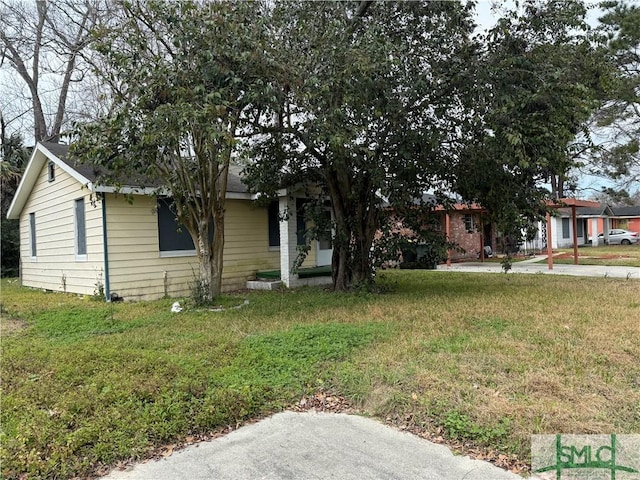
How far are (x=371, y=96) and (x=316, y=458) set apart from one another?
18.7 feet

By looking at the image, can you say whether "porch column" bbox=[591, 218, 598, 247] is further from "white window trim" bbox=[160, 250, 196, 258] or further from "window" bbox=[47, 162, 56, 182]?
"window" bbox=[47, 162, 56, 182]

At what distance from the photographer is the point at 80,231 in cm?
1058

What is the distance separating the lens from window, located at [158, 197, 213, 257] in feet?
33.7

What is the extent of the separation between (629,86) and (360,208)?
1239 cm

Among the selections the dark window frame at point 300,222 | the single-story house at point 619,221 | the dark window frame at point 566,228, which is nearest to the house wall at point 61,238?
the dark window frame at point 300,222

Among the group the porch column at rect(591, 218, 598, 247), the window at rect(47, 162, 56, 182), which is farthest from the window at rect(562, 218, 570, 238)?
the window at rect(47, 162, 56, 182)

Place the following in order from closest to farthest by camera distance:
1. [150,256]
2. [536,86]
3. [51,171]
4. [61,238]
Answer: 1. [536,86]
2. [150,256]
3. [61,238]
4. [51,171]

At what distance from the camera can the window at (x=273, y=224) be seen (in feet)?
40.6

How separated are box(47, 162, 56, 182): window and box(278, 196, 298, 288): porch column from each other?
5.73 metres

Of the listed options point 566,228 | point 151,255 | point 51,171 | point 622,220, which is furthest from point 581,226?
point 51,171

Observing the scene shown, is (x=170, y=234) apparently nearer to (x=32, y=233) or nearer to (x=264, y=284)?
(x=264, y=284)

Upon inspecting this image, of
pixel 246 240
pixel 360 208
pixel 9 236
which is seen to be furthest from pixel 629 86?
pixel 9 236

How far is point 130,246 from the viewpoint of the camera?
384 inches

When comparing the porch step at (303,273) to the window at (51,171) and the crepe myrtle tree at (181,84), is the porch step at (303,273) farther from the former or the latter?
the window at (51,171)
